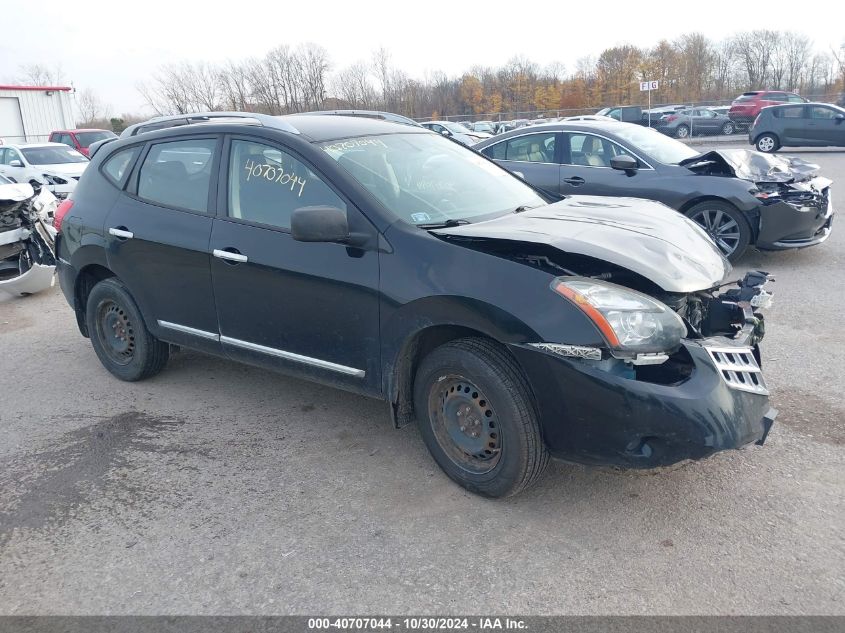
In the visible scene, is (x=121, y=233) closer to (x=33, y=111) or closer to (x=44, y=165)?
(x=44, y=165)

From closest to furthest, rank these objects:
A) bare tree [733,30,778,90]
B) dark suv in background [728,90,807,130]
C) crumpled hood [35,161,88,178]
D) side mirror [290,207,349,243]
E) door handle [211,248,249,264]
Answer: side mirror [290,207,349,243], door handle [211,248,249,264], crumpled hood [35,161,88,178], dark suv in background [728,90,807,130], bare tree [733,30,778,90]

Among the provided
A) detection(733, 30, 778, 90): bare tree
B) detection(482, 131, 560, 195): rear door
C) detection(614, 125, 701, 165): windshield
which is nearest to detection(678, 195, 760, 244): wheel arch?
detection(614, 125, 701, 165): windshield

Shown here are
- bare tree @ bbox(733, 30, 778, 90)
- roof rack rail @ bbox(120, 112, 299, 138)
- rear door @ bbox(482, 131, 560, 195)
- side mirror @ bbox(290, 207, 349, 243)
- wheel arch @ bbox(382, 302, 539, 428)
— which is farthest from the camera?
bare tree @ bbox(733, 30, 778, 90)

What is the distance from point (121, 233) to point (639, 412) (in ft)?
11.7

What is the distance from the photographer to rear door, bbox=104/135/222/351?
4.38 metres

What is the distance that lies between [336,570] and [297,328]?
4.70 ft

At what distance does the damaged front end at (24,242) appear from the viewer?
7.98 metres

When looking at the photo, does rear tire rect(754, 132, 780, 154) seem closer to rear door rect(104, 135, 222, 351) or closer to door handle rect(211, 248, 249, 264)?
rear door rect(104, 135, 222, 351)

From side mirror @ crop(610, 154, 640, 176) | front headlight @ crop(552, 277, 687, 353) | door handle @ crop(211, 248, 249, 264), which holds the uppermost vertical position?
side mirror @ crop(610, 154, 640, 176)

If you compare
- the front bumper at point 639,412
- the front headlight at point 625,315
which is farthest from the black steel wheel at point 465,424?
the front headlight at point 625,315

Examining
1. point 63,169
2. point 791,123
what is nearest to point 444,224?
point 63,169

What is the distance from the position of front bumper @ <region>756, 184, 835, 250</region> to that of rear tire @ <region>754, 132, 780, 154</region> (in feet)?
55.8

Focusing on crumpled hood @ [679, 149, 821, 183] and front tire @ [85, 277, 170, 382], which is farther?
crumpled hood @ [679, 149, 821, 183]

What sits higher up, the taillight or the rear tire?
the taillight
